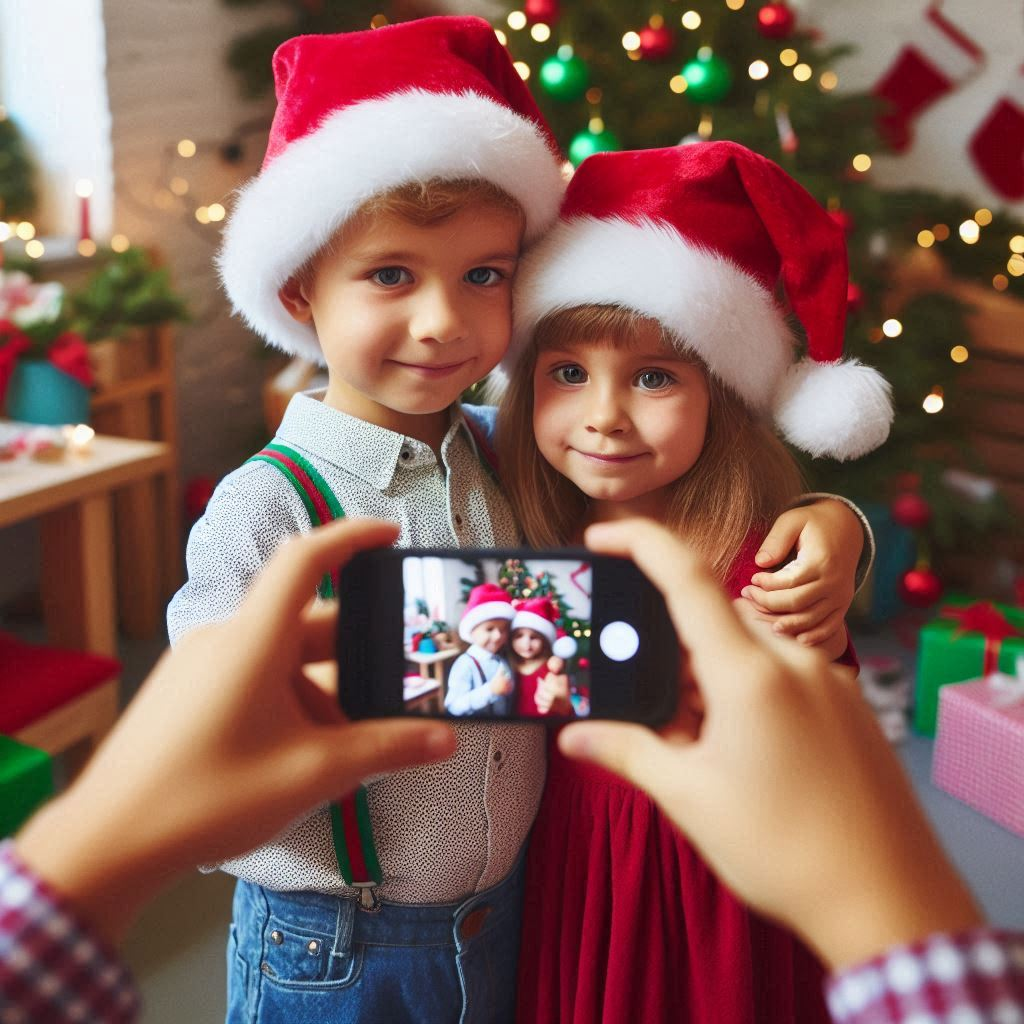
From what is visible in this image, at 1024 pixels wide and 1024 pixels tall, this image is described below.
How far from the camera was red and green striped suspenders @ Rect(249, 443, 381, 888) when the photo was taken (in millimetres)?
778

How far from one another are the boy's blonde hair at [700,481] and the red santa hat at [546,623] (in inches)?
13.4

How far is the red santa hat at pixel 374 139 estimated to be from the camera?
0.81 m

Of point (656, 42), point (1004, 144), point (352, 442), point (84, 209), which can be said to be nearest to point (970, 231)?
point (1004, 144)

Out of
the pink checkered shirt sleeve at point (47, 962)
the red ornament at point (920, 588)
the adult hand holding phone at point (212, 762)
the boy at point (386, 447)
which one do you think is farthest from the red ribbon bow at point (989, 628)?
the pink checkered shirt sleeve at point (47, 962)

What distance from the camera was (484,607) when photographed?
618 millimetres

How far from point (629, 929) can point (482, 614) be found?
41 centimetres

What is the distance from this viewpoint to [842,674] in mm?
502

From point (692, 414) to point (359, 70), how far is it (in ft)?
1.35

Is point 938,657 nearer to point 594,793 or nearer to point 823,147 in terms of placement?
point 823,147

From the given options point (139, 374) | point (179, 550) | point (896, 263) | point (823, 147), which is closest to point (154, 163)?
point (139, 374)

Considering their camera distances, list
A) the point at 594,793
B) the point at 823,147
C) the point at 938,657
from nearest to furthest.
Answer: the point at 594,793
the point at 938,657
the point at 823,147

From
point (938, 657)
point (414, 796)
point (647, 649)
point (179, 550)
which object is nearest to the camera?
point (647, 649)

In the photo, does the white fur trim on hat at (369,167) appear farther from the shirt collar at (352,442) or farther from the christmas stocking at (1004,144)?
the christmas stocking at (1004,144)

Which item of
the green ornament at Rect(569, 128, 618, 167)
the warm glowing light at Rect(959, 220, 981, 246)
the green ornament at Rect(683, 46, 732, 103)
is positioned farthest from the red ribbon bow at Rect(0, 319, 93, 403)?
the warm glowing light at Rect(959, 220, 981, 246)
